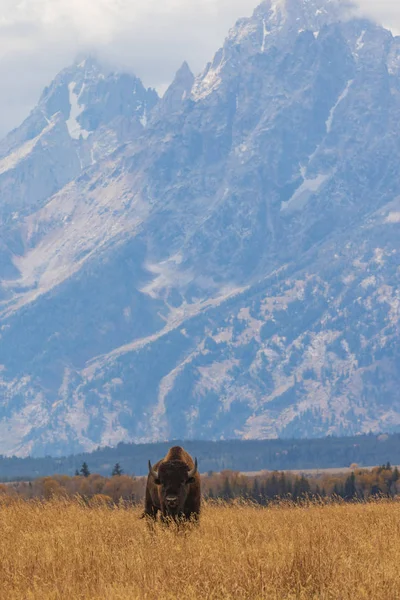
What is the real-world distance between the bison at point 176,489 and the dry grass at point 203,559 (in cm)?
55

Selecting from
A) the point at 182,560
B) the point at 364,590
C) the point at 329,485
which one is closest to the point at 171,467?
the point at 182,560

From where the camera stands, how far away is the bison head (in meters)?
26.3

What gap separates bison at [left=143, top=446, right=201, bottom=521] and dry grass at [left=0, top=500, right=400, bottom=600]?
55cm

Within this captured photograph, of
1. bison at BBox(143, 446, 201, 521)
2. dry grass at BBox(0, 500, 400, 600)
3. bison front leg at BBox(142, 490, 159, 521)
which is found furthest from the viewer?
bison front leg at BBox(142, 490, 159, 521)

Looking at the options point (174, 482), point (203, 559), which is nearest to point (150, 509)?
point (174, 482)

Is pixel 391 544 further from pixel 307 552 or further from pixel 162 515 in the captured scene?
pixel 162 515

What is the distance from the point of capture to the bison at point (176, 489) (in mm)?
26297

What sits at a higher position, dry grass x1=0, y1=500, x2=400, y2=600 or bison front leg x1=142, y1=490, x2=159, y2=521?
bison front leg x1=142, y1=490, x2=159, y2=521

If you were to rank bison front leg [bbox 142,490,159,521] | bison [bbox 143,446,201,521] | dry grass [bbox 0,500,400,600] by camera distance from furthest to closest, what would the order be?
1. bison front leg [bbox 142,490,159,521]
2. bison [bbox 143,446,201,521]
3. dry grass [bbox 0,500,400,600]

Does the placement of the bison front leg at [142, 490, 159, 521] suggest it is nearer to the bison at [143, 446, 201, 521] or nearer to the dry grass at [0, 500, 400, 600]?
the dry grass at [0, 500, 400, 600]

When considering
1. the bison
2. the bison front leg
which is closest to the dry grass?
the bison front leg

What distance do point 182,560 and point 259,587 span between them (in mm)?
2469

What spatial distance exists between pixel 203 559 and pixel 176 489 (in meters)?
5.64

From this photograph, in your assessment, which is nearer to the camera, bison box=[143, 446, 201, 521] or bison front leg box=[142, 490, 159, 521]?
bison box=[143, 446, 201, 521]
